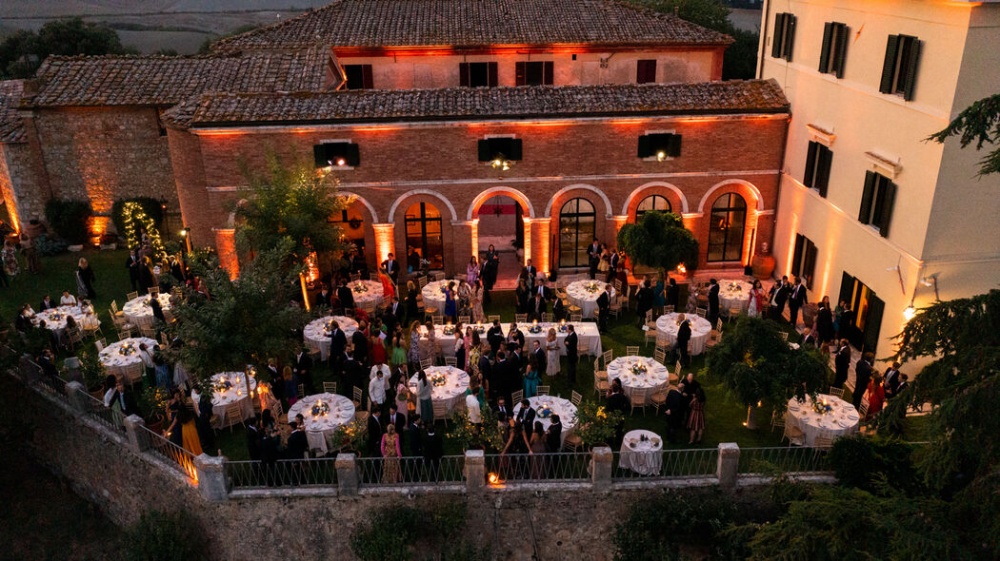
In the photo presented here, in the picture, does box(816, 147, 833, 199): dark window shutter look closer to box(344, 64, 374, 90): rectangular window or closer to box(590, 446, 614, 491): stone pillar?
box(590, 446, 614, 491): stone pillar

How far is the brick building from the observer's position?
22422mm

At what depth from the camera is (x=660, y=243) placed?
20281 millimetres

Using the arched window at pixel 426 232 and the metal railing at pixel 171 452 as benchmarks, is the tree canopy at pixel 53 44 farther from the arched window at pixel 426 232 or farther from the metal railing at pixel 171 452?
the metal railing at pixel 171 452

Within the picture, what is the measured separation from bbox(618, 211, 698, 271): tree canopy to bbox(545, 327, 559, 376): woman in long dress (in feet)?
11.7

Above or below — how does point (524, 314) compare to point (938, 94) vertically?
below

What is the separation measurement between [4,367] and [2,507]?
4168 millimetres

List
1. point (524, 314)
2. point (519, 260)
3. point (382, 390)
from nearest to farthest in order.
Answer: point (382, 390) → point (524, 314) → point (519, 260)

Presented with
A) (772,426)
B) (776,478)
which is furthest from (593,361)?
(776,478)

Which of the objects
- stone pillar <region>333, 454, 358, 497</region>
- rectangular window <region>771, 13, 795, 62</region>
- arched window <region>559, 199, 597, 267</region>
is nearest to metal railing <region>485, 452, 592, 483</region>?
stone pillar <region>333, 454, 358, 497</region>

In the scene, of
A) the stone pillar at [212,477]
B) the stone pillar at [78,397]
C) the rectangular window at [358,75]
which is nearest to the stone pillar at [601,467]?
the stone pillar at [212,477]

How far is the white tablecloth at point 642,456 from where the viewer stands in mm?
14258

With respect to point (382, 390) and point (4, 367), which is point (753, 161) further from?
point (4, 367)

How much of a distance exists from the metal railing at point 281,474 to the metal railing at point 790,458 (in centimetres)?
786

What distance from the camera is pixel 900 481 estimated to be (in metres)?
12.8
